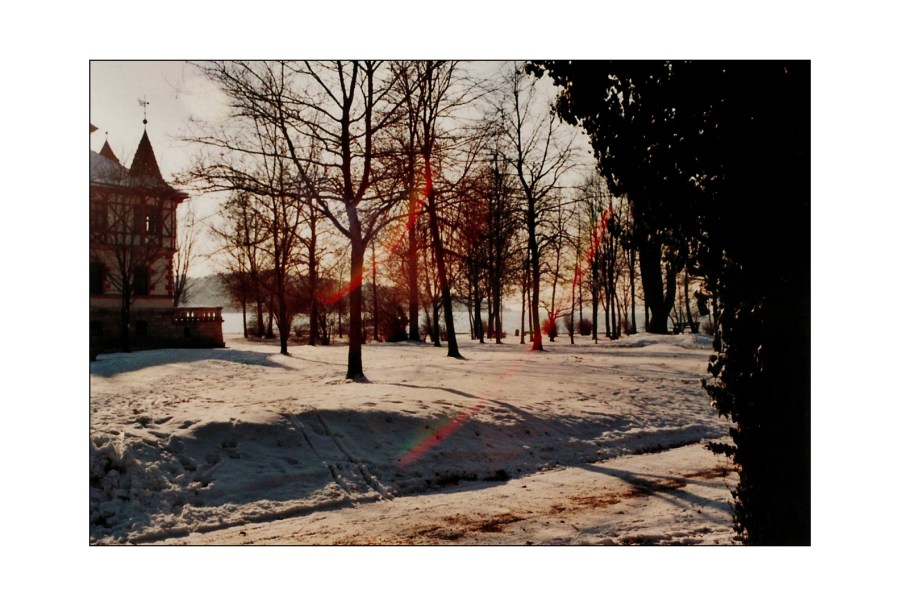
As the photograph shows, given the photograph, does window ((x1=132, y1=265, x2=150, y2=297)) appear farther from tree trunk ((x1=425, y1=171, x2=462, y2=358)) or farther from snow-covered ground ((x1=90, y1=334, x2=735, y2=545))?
tree trunk ((x1=425, y1=171, x2=462, y2=358))

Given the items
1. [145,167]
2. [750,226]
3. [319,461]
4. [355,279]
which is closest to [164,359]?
[145,167]

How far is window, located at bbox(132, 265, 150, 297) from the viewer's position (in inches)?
625

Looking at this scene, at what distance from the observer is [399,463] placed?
8414 mm

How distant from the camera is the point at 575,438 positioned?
34.2 ft

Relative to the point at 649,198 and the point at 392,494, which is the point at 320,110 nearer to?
the point at 392,494

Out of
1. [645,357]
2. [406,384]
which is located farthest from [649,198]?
[645,357]

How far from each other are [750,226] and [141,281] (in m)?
15.5

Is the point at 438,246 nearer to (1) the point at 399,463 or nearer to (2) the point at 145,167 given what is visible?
(2) the point at 145,167

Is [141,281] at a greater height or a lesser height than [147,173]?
lesser

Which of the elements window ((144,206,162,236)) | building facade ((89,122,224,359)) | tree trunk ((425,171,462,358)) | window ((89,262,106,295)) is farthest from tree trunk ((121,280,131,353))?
tree trunk ((425,171,462,358))

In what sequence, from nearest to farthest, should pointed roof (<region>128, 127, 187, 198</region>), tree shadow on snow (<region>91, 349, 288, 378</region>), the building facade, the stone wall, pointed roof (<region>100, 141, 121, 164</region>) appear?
pointed roof (<region>100, 141, 121, 164</region>) < the building facade < pointed roof (<region>128, 127, 187, 198</region>) < tree shadow on snow (<region>91, 349, 288, 378</region>) < the stone wall

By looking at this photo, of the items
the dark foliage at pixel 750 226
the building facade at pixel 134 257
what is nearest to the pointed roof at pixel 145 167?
the building facade at pixel 134 257

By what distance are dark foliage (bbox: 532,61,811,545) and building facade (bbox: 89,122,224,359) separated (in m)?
6.39

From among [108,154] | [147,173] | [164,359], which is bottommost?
[164,359]
